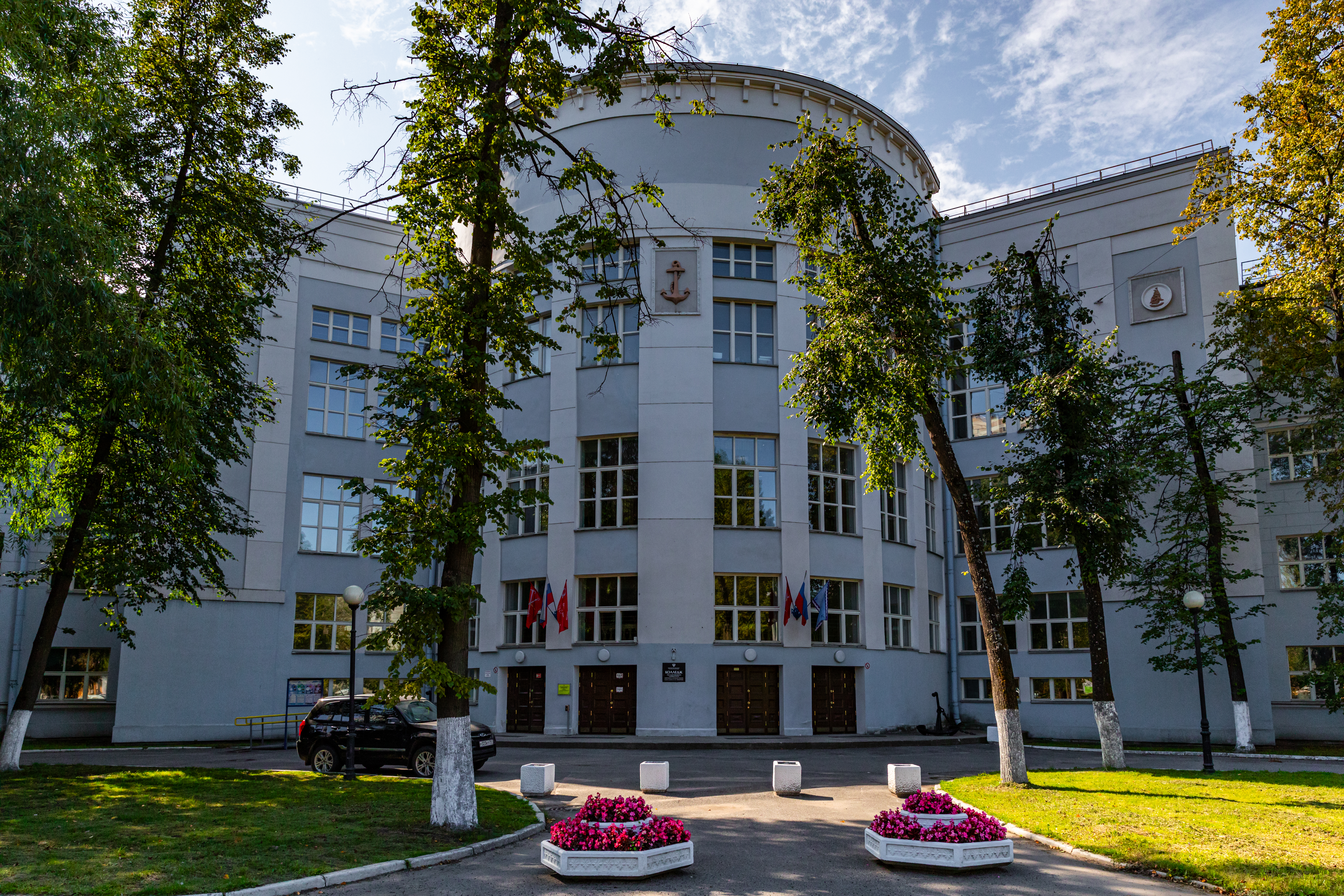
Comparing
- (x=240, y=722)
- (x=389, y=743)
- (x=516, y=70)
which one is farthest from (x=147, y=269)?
(x=240, y=722)

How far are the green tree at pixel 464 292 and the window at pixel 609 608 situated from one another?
15576 mm

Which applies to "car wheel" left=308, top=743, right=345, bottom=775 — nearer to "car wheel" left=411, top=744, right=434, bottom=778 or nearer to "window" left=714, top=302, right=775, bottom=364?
"car wheel" left=411, top=744, right=434, bottom=778

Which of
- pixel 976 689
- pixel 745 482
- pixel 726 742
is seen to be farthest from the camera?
pixel 976 689

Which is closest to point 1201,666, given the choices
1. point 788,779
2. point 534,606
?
point 788,779

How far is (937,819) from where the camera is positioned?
10.2 m

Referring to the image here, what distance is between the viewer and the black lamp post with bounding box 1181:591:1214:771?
60.7ft

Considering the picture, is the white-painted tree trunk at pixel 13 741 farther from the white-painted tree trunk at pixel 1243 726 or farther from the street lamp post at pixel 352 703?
the white-painted tree trunk at pixel 1243 726

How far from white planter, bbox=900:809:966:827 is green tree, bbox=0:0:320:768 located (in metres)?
11.4

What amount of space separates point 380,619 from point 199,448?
16.6 metres

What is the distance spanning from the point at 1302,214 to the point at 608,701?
2160 cm

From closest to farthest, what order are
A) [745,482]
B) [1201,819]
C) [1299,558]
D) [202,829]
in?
1. [202,829]
2. [1201,819]
3. [1299,558]
4. [745,482]

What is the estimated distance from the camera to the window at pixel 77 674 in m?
29.3

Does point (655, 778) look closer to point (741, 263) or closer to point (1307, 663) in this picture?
point (741, 263)

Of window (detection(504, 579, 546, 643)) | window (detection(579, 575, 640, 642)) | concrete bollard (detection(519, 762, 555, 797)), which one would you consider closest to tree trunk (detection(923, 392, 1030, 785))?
concrete bollard (detection(519, 762, 555, 797))
